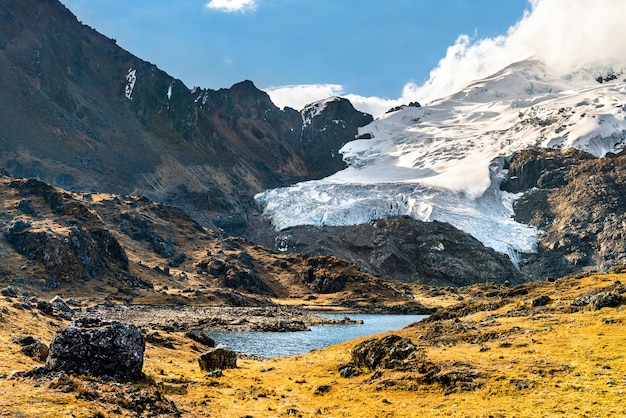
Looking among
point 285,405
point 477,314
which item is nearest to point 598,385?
point 285,405

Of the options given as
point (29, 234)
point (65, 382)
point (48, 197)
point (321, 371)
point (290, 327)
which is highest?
point (48, 197)

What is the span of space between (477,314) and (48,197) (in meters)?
154

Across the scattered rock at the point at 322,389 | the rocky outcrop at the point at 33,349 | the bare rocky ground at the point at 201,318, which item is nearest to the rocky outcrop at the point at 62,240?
the bare rocky ground at the point at 201,318

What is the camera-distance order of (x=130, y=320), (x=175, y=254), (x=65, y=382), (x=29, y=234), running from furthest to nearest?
1. (x=175, y=254)
2. (x=29, y=234)
3. (x=130, y=320)
4. (x=65, y=382)

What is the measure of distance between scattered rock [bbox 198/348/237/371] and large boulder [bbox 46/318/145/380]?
14.0 m

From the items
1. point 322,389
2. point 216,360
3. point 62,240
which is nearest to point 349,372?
point 322,389

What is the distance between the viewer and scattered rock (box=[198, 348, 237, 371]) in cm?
4441

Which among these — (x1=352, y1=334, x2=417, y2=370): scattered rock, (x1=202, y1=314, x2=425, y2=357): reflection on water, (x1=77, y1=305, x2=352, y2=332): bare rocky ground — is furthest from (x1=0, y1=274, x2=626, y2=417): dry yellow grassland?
(x1=77, y1=305, x2=352, y2=332): bare rocky ground

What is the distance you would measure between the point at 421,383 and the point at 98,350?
2005cm

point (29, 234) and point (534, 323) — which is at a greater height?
point (29, 234)

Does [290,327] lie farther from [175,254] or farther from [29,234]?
[175,254]

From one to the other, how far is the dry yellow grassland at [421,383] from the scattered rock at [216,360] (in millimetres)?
814

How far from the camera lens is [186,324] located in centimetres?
11044

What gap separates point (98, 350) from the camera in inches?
1128
